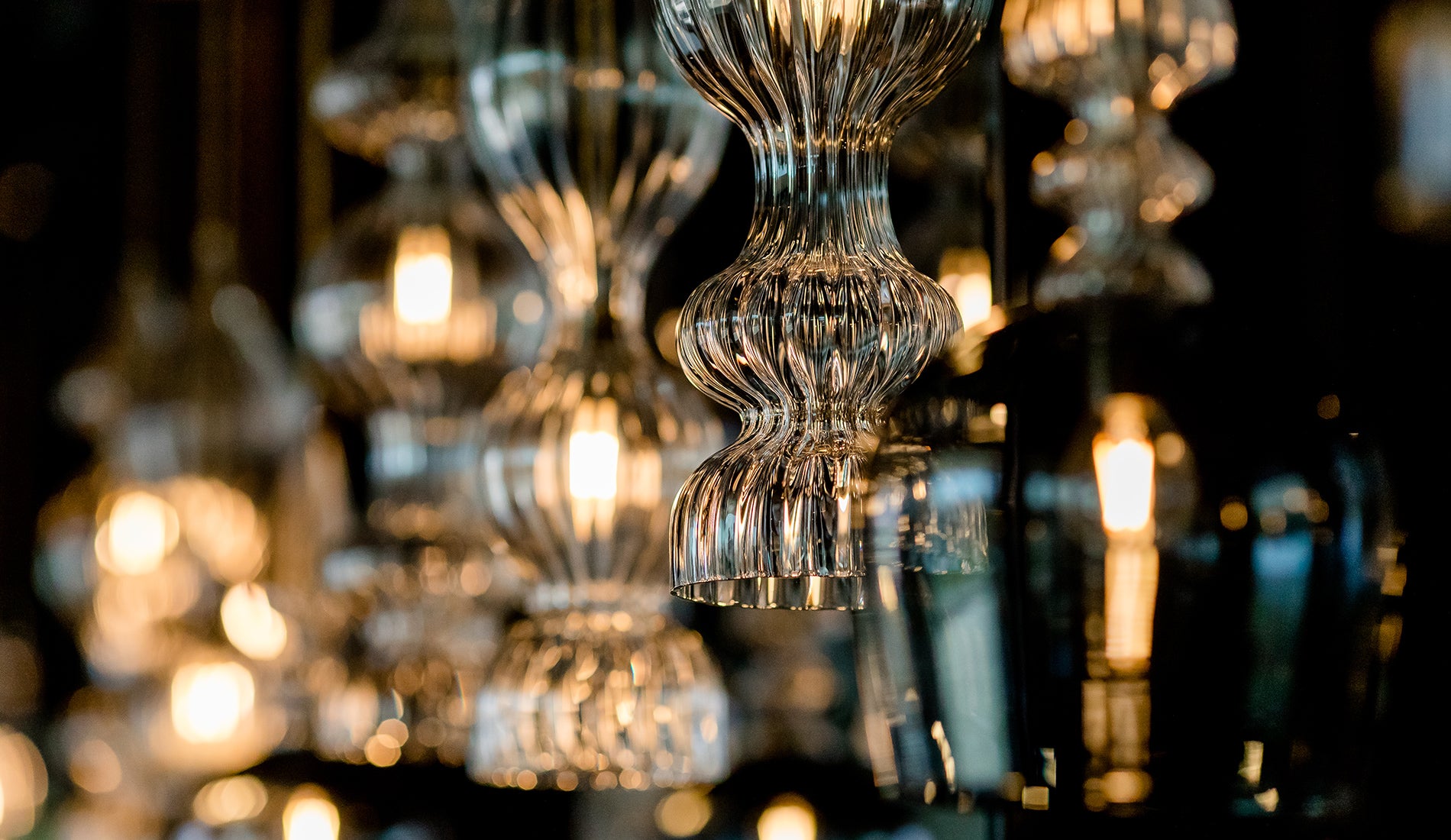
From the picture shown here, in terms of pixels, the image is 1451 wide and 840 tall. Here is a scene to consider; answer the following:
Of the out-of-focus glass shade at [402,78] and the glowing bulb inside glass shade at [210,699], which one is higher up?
the out-of-focus glass shade at [402,78]

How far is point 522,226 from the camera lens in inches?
30.6

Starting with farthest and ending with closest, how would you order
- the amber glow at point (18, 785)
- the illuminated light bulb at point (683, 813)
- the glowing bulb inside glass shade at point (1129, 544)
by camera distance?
the amber glow at point (18, 785), the illuminated light bulb at point (683, 813), the glowing bulb inside glass shade at point (1129, 544)

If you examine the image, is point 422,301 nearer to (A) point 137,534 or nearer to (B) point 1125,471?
(B) point 1125,471

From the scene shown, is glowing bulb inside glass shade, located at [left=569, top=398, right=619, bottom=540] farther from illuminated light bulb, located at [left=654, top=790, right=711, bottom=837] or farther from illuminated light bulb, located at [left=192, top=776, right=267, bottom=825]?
illuminated light bulb, located at [left=192, top=776, right=267, bottom=825]

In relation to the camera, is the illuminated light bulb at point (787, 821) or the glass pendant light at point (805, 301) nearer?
the glass pendant light at point (805, 301)

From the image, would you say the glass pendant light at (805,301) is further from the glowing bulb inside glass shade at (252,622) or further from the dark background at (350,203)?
the glowing bulb inside glass shade at (252,622)

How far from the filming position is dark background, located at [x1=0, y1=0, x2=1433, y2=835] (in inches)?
15.1

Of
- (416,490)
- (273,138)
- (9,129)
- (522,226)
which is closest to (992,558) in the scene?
(522,226)

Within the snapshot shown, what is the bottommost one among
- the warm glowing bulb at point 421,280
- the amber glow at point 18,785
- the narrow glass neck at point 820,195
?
the amber glow at point 18,785

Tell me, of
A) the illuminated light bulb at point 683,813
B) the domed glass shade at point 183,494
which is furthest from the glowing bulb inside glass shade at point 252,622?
the illuminated light bulb at point 683,813

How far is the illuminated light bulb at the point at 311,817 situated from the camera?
47.9 inches

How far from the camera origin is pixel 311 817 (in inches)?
48.8

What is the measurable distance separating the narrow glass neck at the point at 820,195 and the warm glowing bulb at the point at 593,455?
253 millimetres

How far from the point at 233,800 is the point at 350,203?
2.43ft
